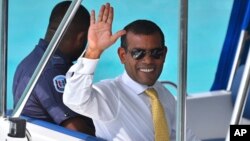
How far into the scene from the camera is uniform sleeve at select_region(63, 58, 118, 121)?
1550 millimetres

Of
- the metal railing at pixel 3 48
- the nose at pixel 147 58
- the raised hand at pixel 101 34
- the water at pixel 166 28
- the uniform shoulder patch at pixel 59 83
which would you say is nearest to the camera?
the raised hand at pixel 101 34

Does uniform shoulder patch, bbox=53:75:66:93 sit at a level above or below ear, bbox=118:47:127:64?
below

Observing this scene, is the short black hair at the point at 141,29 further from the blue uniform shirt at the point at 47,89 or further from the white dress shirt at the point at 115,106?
the blue uniform shirt at the point at 47,89

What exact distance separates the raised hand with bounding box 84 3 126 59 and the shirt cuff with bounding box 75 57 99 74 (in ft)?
0.04

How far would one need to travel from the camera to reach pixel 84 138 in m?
1.69

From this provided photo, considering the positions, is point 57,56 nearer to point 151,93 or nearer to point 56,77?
point 56,77

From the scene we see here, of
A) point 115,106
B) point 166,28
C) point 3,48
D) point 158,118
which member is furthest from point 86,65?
point 166,28

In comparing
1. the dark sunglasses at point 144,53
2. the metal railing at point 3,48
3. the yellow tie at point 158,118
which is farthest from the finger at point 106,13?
the metal railing at point 3,48

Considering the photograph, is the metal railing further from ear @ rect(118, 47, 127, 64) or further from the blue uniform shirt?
ear @ rect(118, 47, 127, 64)

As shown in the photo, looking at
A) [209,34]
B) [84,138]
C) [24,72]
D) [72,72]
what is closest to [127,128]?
[84,138]

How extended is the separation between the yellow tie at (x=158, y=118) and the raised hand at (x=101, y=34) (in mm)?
315

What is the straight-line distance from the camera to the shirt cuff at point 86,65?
5.00 feet

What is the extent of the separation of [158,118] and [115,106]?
0.14 m

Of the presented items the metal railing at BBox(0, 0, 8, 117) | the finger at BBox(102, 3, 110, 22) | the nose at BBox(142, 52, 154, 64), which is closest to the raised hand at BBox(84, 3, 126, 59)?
the finger at BBox(102, 3, 110, 22)
